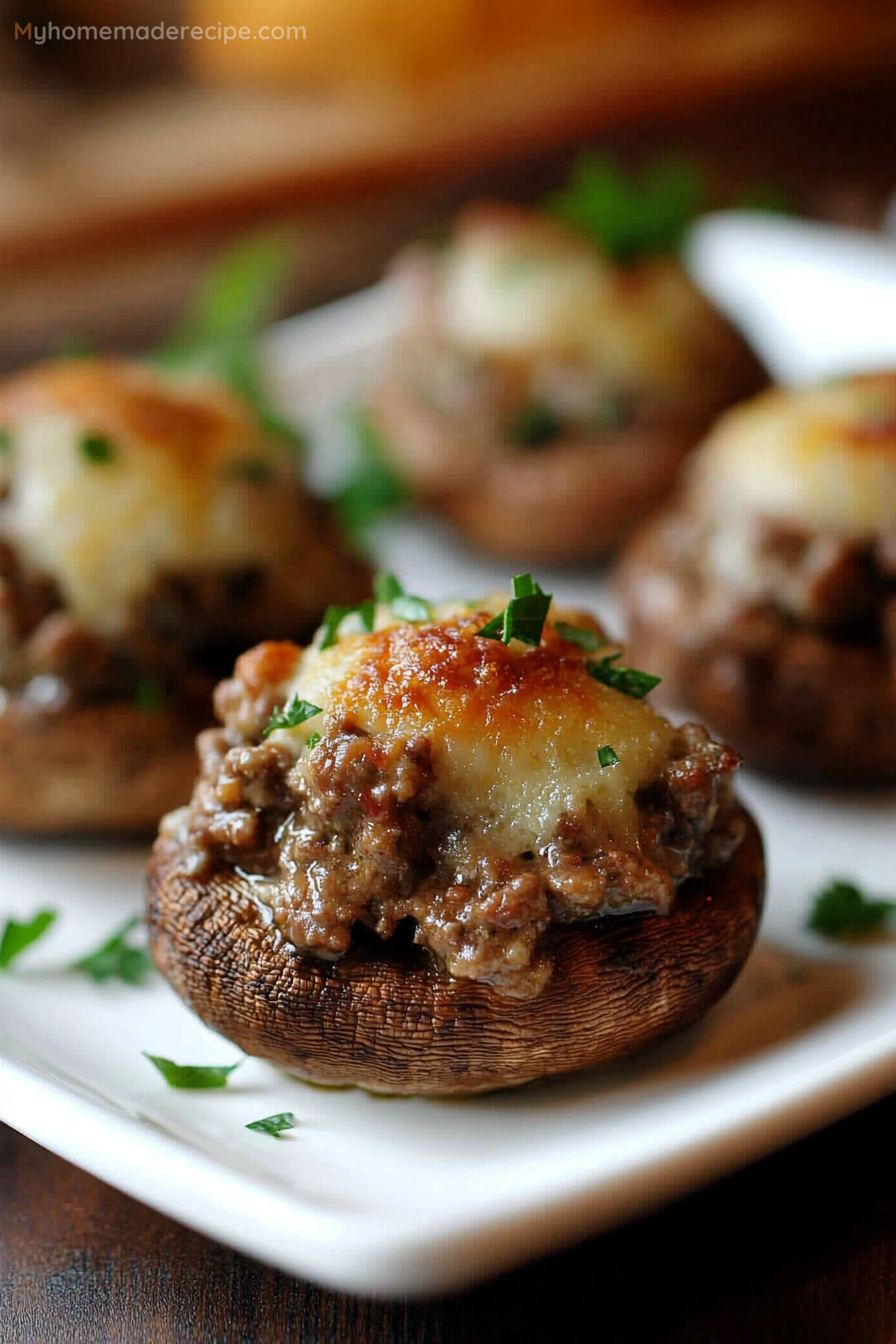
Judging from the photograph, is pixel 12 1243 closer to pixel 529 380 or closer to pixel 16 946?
pixel 16 946

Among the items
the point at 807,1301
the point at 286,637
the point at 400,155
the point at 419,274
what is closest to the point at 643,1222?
the point at 807,1301

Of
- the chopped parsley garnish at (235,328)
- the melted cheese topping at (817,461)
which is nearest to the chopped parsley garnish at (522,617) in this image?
the melted cheese topping at (817,461)

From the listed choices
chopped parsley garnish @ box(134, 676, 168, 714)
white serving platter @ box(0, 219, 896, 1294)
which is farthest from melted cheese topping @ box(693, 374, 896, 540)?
chopped parsley garnish @ box(134, 676, 168, 714)

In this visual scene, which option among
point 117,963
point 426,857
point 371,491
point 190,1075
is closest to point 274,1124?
point 190,1075

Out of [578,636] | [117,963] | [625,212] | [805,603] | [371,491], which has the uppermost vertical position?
[625,212]

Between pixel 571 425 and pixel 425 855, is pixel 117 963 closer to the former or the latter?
pixel 425 855

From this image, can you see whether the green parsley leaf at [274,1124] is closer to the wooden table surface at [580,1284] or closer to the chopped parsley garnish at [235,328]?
the wooden table surface at [580,1284]
